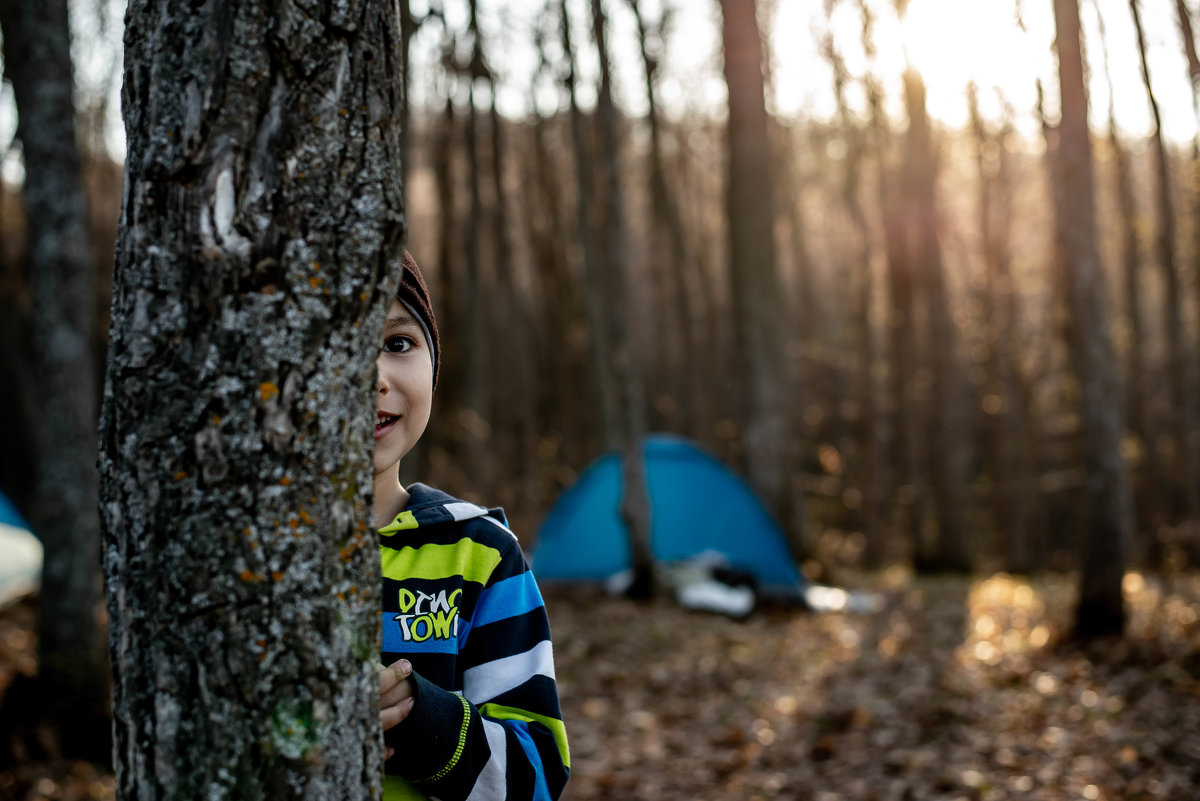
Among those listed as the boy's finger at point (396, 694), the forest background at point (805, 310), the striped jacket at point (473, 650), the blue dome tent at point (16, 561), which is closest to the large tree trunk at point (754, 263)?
the forest background at point (805, 310)

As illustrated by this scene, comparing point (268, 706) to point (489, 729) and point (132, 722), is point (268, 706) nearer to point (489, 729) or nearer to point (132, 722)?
point (132, 722)

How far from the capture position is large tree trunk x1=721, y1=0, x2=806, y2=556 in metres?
10.8

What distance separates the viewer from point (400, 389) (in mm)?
1562

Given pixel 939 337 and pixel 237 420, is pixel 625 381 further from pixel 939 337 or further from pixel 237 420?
pixel 237 420

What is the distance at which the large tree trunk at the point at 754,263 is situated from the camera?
1078 cm

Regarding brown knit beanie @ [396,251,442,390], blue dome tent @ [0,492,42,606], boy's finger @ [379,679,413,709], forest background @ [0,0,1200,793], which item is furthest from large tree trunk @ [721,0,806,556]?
boy's finger @ [379,679,413,709]

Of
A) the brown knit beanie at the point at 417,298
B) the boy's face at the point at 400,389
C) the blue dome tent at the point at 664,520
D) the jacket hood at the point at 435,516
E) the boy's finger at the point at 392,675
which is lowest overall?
the blue dome tent at the point at 664,520

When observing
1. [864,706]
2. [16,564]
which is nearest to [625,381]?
[864,706]

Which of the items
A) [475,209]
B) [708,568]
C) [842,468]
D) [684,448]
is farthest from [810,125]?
[708,568]

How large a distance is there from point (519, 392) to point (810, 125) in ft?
28.7

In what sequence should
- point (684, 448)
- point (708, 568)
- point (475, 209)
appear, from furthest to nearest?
point (475, 209)
point (684, 448)
point (708, 568)

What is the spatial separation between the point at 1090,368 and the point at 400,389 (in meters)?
7.47

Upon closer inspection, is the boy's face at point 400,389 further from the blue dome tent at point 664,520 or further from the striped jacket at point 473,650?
the blue dome tent at point 664,520

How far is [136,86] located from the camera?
1.22 m
